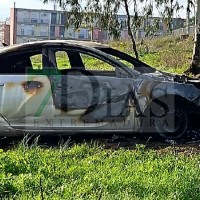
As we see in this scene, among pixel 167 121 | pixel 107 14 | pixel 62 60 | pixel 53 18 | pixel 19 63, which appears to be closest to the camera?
pixel 19 63

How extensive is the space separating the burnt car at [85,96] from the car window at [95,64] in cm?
2

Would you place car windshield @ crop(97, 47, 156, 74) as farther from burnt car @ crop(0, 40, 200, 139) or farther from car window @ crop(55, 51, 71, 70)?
car window @ crop(55, 51, 71, 70)

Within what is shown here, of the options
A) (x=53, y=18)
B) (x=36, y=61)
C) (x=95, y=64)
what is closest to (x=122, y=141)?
(x=95, y=64)

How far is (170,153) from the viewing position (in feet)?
23.8

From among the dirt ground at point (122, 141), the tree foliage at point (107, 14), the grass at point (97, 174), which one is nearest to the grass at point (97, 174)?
the grass at point (97, 174)

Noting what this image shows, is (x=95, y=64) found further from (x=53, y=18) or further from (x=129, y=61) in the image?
(x=53, y=18)

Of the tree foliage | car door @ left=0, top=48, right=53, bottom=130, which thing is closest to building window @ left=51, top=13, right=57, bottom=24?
the tree foliage

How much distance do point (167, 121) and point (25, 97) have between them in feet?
7.81

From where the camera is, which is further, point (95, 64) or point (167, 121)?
point (95, 64)

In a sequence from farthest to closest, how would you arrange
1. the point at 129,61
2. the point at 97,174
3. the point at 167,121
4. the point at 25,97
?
the point at 129,61 → the point at 167,121 → the point at 25,97 → the point at 97,174

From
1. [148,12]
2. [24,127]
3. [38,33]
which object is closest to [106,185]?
[24,127]

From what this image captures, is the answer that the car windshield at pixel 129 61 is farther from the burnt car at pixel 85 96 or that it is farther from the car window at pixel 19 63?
the car window at pixel 19 63

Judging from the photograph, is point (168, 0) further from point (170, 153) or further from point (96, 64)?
point (170, 153)

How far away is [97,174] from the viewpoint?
568cm
